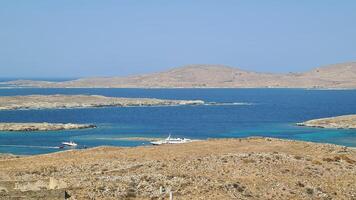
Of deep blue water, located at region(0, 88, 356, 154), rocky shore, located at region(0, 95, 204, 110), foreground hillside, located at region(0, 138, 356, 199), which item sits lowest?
deep blue water, located at region(0, 88, 356, 154)

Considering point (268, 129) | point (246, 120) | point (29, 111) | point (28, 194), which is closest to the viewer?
point (28, 194)

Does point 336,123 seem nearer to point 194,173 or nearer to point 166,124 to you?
point 166,124

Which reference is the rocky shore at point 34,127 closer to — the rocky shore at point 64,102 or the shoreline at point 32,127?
the shoreline at point 32,127

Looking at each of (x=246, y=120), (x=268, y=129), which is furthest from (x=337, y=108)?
(x=268, y=129)

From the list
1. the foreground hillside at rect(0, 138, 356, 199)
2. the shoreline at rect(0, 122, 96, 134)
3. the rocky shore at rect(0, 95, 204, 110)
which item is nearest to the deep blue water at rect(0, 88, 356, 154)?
the shoreline at rect(0, 122, 96, 134)

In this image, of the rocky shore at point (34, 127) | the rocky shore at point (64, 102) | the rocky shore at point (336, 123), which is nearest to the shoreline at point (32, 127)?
the rocky shore at point (34, 127)

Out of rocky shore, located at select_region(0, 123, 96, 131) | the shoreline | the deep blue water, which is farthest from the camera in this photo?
rocky shore, located at select_region(0, 123, 96, 131)

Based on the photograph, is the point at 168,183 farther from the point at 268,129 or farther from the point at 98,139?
the point at 268,129

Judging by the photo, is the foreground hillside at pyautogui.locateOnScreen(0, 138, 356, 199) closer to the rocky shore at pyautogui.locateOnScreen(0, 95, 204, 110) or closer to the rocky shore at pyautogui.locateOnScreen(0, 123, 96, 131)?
the rocky shore at pyautogui.locateOnScreen(0, 123, 96, 131)

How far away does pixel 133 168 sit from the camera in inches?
1324

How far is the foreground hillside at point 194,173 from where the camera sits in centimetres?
2656

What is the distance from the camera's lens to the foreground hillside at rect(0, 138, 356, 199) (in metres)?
26.6

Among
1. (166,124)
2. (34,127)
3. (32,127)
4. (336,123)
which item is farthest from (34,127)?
(336,123)

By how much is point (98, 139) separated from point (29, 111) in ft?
225
